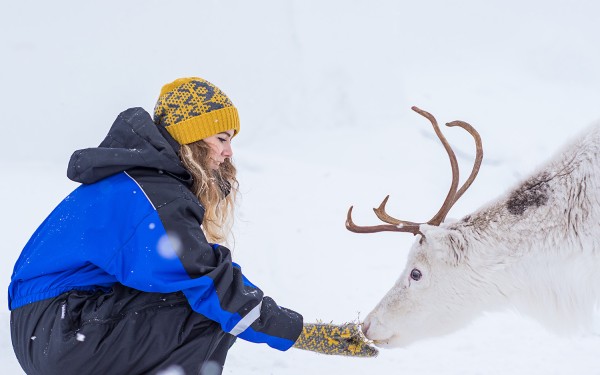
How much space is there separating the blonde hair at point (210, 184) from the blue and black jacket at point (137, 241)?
73 mm

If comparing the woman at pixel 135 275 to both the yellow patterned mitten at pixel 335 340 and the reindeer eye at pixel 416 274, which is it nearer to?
the yellow patterned mitten at pixel 335 340

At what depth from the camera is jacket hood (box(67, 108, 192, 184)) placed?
7.43 feet

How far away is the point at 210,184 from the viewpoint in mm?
2643

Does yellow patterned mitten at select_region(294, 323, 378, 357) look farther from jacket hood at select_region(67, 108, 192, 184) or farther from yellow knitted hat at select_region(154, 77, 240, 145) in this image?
yellow knitted hat at select_region(154, 77, 240, 145)

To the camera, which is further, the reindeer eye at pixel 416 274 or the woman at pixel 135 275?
the reindeer eye at pixel 416 274

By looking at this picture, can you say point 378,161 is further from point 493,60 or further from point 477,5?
point 477,5

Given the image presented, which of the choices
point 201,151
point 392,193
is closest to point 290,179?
point 392,193

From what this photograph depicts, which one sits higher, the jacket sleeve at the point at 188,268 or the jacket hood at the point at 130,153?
the jacket hood at the point at 130,153

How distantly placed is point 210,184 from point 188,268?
1.79ft

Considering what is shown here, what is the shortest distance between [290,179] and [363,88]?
181 inches

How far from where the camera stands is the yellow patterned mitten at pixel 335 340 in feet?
9.14

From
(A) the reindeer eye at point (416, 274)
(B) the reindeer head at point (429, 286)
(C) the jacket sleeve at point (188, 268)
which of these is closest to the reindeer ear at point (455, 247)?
(B) the reindeer head at point (429, 286)

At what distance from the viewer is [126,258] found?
2.20m

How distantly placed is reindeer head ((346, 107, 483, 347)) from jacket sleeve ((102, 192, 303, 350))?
0.92m
